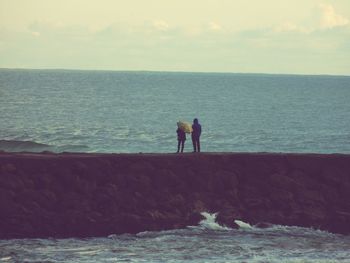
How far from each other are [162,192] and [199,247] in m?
3.34

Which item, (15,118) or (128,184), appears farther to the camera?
(15,118)

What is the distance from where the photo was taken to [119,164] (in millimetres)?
28016

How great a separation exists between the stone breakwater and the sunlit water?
1.54ft

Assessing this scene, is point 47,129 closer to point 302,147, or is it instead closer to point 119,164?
point 302,147

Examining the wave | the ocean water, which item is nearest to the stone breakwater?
the ocean water

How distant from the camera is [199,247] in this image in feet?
79.6

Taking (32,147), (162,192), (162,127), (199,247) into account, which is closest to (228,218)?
(162,192)

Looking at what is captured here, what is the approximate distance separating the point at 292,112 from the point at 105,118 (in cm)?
2466

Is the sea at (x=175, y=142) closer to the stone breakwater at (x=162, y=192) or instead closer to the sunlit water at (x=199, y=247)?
the sunlit water at (x=199, y=247)

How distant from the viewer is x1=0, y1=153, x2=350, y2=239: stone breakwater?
25562 millimetres

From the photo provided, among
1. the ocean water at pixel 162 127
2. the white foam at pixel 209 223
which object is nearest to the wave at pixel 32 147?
the ocean water at pixel 162 127

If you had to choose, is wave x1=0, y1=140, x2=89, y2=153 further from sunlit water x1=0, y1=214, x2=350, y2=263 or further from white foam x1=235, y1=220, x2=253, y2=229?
sunlit water x1=0, y1=214, x2=350, y2=263

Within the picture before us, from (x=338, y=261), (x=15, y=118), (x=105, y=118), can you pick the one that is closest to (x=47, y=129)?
(x=15, y=118)

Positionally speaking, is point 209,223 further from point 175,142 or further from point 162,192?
point 175,142
